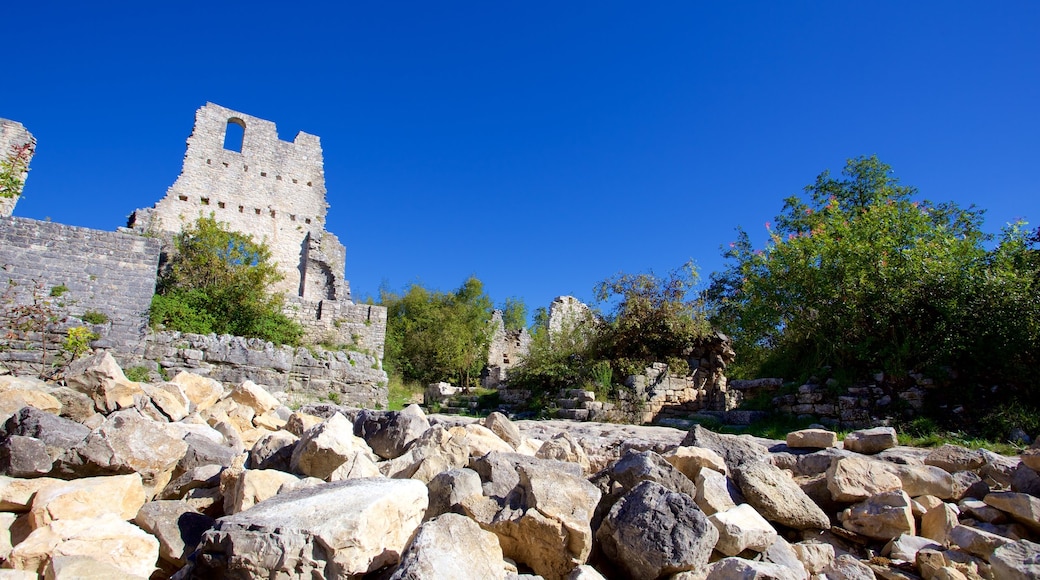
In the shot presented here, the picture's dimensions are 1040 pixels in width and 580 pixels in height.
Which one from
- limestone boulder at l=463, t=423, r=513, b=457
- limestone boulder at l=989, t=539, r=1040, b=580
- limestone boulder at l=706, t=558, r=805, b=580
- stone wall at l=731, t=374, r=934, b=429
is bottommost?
limestone boulder at l=706, t=558, r=805, b=580

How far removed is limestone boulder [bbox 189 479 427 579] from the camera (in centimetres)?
245

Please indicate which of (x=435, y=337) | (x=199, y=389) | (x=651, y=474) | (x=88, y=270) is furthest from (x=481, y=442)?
(x=435, y=337)

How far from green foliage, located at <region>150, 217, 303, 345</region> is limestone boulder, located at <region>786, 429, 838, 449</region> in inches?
375

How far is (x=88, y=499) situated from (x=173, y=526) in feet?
1.62

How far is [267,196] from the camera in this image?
23375 mm

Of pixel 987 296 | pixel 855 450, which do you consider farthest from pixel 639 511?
pixel 987 296

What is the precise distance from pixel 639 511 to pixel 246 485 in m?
2.11

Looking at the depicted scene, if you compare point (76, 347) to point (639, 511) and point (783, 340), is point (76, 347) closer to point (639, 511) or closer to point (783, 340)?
point (639, 511)

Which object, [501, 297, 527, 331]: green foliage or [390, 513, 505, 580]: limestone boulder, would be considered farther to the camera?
[501, 297, 527, 331]: green foliage

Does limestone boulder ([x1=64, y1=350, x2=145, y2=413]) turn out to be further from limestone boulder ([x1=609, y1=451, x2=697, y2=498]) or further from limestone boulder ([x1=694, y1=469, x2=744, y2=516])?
limestone boulder ([x1=694, y1=469, x2=744, y2=516])

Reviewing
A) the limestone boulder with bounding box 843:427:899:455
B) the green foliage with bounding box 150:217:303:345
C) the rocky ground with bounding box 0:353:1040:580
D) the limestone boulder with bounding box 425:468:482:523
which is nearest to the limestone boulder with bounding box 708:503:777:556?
the rocky ground with bounding box 0:353:1040:580

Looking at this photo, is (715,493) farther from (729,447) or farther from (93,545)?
(93,545)

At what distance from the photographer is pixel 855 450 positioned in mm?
5301

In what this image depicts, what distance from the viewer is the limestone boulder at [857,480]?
382cm
